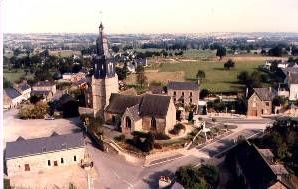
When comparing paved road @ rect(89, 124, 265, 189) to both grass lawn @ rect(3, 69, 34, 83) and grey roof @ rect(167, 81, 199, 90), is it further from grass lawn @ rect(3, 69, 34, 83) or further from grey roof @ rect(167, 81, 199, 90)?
grass lawn @ rect(3, 69, 34, 83)

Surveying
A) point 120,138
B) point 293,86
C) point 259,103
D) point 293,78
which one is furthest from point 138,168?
point 293,78

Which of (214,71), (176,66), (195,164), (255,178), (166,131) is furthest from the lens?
(176,66)

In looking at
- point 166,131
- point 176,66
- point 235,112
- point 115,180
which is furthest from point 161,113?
point 176,66

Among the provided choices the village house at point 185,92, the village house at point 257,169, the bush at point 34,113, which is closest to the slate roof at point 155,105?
the village house at point 257,169

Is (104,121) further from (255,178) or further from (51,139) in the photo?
(255,178)

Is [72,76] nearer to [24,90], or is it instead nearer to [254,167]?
[24,90]

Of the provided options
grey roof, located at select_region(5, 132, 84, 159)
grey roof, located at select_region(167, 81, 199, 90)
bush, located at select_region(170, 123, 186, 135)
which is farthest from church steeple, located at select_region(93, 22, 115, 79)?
grey roof, located at select_region(167, 81, 199, 90)
